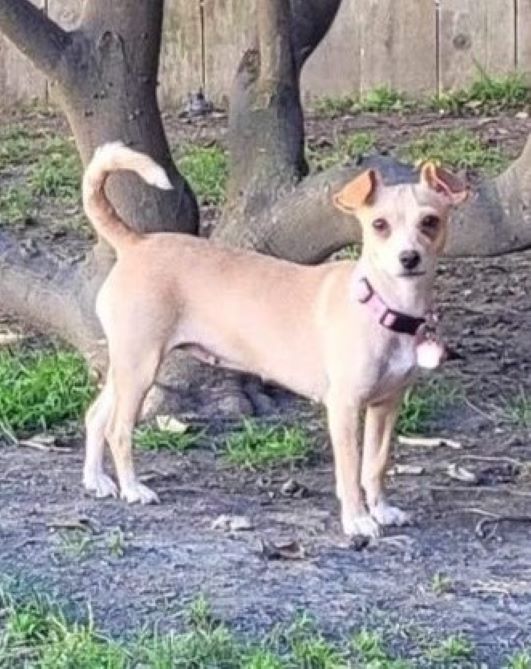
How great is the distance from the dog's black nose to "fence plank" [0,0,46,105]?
23.8ft

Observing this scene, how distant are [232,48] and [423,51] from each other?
3.77 ft

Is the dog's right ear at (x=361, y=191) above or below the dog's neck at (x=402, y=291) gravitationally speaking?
above

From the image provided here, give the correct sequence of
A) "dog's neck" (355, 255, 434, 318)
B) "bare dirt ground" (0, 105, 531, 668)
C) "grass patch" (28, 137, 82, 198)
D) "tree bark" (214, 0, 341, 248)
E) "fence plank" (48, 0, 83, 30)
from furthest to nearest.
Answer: "fence plank" (48, 0, 83, 30) < "grass patch" (28, 137, 82, 198) < "tree bark" (214, 0, 341, 248) < "dog's neck" (355, 255, 434, 318) < "bare dirt ground" (0, 105, 531, 668)

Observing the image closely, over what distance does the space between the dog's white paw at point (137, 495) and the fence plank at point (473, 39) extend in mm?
6896

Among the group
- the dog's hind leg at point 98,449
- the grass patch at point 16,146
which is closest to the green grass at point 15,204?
the grass patch at point 16,146

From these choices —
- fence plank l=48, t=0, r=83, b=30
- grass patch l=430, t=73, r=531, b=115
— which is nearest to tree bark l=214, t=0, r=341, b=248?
grass patch l=430, t=73, r=531, b=115

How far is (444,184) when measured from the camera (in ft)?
16.0

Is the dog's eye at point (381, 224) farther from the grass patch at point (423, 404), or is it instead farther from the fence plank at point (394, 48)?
the fence plank at point (394, 48)

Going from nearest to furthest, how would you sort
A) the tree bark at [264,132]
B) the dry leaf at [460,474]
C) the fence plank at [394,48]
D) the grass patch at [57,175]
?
the dry leaf at [460,474] → the tree bark at [264,132] → the grass patch at [57,175] → the fence plank at [394,48]

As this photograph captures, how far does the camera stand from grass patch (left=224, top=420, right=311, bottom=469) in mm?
5727

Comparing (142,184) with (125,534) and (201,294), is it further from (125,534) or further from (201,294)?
(125,534)

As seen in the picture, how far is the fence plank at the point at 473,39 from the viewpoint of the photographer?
11.8m

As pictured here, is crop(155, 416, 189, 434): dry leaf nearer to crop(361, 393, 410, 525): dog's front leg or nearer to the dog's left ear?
crop(361, 393, 410, 525): dog's front leg

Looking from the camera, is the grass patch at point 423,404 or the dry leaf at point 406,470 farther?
the grass patch at point 423,404
